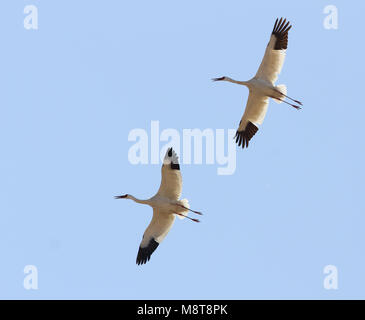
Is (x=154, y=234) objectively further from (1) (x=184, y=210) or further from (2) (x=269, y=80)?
(2) (x=269, y=80)

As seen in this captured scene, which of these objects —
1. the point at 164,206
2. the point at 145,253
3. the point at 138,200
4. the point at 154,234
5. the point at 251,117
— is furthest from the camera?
the point at 251,117

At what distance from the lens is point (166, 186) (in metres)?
24.2

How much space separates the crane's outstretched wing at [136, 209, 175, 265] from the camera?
2498 centimetres

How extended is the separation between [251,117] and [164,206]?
13.1 feet

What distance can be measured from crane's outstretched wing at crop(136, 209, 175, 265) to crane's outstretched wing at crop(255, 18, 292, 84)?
4694mm

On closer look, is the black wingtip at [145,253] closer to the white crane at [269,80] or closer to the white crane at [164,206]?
the white crane at [164,206]

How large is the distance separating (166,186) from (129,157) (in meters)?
1.18

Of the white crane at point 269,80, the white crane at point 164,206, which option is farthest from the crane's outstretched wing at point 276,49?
the white crane at point 164,206

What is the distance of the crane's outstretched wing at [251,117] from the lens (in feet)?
86.2

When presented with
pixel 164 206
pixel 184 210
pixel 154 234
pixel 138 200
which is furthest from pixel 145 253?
pixel 184 210

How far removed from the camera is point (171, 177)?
24000 mm
